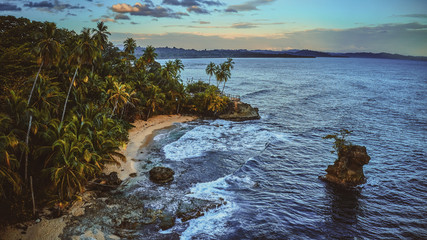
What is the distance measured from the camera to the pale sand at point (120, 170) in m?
17.5

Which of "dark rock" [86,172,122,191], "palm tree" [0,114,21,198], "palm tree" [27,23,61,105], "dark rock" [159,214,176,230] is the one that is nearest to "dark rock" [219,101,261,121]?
"dark rock" [86,172,122,191]

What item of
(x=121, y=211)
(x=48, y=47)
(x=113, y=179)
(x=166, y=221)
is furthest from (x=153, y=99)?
(x=166, y=221)

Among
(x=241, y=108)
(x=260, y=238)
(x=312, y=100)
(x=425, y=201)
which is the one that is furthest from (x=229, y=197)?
(x=312, y=100)

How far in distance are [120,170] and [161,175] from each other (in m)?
5.18

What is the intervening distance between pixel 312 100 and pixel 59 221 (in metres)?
76.5

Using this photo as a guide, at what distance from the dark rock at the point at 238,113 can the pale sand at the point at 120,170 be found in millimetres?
7700

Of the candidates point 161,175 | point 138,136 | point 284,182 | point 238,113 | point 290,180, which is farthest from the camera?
point 238,113

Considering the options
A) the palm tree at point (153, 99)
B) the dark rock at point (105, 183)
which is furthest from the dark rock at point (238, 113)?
the dark rock at point (105, 183)

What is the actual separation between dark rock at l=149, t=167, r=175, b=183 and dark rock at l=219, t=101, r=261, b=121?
30.0 meters

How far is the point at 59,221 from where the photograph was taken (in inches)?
747

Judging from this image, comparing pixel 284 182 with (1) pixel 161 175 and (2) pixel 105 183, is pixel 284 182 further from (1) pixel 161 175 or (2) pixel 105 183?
(2) pixel 105 183

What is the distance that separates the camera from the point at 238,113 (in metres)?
57.1

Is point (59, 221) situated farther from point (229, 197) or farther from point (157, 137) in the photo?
point (157, 137)

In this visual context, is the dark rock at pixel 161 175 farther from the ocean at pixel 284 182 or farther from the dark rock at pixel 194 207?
the dark rock at pixel 194 207
